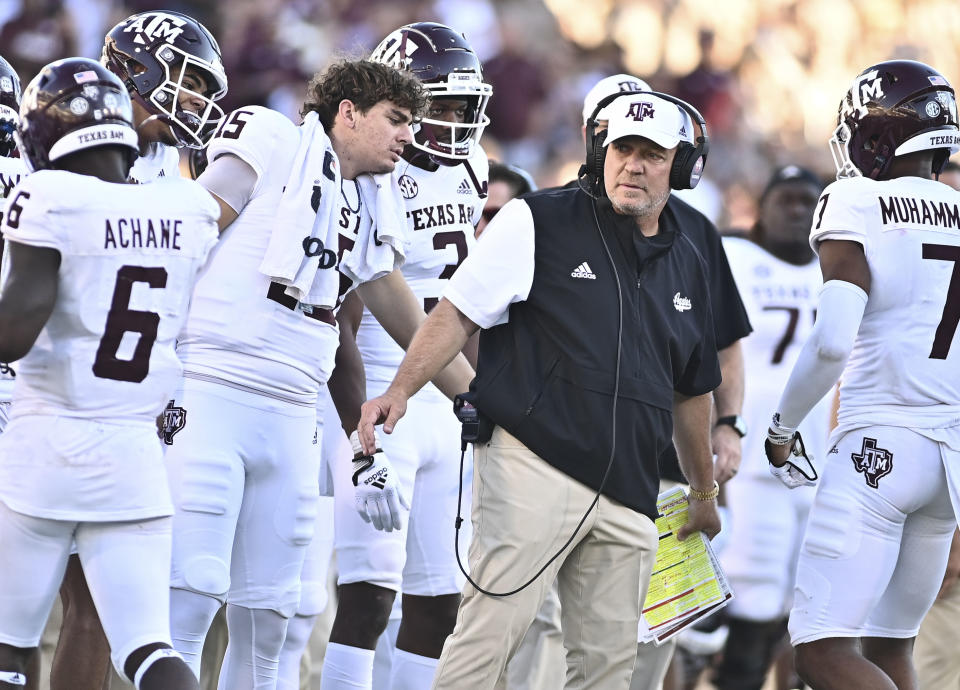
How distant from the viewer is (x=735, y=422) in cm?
562

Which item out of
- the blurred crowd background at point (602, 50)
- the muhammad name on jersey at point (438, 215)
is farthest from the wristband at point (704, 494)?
the blurred crowd background at point (602, 50)

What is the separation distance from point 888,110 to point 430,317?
5.31 ft

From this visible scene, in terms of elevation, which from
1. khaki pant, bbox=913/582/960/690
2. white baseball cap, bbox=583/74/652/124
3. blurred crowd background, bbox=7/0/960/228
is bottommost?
khaki pant, bbox=913/582/960/690

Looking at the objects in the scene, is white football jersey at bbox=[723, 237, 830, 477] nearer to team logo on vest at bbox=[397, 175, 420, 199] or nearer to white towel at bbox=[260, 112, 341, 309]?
team logo on vest at bbox=[397, 175, 420, 199]

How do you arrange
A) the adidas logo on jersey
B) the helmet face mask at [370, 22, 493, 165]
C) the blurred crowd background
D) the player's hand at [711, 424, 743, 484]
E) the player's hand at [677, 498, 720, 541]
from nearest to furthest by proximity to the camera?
the adidas logo on jersey → the player's hand at [677, 498, 720, 541] → the player's hand at [711, 424, 743, 484] → the helmet face mask at [370, 22, 493, 165] → the blurred crowd background

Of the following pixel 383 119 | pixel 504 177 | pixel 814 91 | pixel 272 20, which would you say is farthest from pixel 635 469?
pixel 814 91

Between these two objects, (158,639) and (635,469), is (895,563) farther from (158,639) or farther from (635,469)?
(158,639)

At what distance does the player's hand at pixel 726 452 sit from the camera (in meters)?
5.50

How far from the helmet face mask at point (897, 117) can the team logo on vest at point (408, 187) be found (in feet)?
5.51

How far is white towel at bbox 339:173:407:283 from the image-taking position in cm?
477

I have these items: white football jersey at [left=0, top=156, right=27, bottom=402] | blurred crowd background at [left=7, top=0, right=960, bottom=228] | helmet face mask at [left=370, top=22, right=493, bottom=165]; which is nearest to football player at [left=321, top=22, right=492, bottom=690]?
helmet face mask at [left=370, top=22, right=493, bottom=165]

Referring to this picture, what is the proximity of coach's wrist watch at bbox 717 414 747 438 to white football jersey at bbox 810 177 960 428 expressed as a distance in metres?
1.02

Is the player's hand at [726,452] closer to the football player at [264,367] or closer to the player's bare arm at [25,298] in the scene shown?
the football player at [264,367]

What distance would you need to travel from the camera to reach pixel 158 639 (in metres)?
3.77
